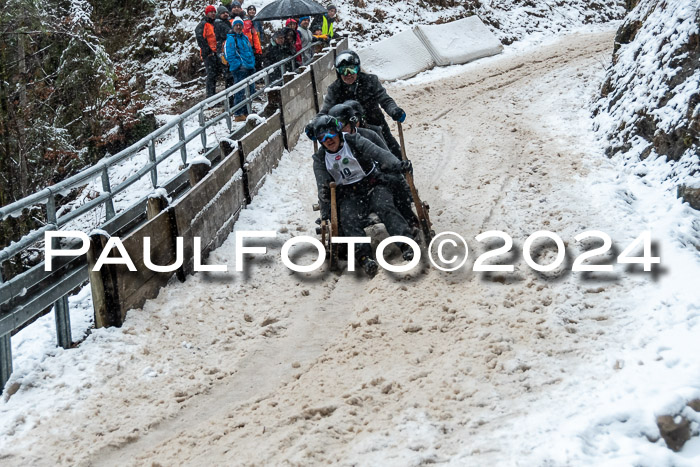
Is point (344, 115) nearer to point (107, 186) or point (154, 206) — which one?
point (154, 206)

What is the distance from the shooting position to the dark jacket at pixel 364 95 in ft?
30.9

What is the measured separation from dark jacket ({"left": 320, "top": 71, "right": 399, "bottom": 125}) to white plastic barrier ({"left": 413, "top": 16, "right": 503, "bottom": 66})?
10.3m

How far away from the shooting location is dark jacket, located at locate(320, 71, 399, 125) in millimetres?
9414

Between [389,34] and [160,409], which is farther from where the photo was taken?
[389,34]

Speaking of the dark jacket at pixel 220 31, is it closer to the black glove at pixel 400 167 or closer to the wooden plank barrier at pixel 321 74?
the wooden plank barrier at pixel 321 74

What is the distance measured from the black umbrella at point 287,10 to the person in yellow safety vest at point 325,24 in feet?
2.60

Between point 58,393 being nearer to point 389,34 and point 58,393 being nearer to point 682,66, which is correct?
point 682,66

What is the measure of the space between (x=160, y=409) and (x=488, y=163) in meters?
6.70

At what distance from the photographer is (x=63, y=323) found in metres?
6.05

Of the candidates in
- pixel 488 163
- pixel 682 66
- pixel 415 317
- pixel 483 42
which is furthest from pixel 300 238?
pixel 483 42

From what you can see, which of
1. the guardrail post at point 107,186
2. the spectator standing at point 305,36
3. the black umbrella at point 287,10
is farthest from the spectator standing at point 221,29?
Result: the guardrail post at point 107,186

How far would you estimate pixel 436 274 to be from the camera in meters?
7.07

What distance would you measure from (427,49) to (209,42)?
7.54 meters

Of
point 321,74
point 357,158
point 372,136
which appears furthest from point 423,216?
point 321,74
